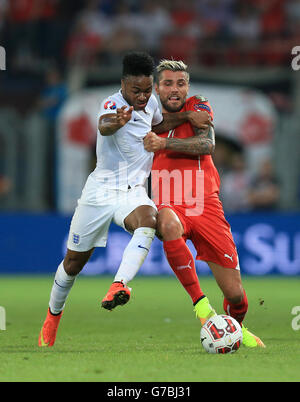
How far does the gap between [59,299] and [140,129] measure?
148 centimetres

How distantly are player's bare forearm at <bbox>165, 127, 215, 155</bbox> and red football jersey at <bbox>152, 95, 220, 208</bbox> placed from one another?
179 millimetres

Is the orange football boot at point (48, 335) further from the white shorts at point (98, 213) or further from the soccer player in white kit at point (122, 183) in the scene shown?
the white shorts at point (98, 213)

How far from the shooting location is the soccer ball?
5.82m

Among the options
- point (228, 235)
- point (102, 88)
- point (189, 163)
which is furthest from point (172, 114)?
point (102, 88)

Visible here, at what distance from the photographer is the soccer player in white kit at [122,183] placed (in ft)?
19.7

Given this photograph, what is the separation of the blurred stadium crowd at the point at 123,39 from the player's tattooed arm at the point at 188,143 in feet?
26.6

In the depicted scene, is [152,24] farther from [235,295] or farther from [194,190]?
[235,295]

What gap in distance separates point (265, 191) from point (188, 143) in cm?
793

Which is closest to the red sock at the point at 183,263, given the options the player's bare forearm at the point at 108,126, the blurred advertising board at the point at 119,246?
the player's bare forearm at the point at 108,126

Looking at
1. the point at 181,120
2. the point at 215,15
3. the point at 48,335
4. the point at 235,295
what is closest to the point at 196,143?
the point at 181,120

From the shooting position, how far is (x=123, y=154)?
6285 mm

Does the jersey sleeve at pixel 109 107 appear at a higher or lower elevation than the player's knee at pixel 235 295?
higher

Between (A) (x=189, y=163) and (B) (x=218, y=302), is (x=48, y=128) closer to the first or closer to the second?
(B) (x=218, y=302)

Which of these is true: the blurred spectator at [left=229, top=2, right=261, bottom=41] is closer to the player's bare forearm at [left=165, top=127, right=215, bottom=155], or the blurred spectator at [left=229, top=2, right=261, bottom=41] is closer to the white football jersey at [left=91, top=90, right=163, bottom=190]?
the player's bare forearm at [left=165, top=127, right=215, bottom=155]
